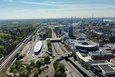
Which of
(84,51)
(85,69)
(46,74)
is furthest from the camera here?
(84,51)

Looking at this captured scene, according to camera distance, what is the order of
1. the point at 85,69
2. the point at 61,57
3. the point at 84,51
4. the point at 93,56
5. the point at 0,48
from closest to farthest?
1. the point at 85,69
2. the point at 93,56
3. the point at 61,57
4. the point at 84,51
5. the point at 0,48

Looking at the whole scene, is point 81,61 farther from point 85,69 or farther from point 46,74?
point 46,74

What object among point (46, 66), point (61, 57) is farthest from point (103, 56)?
point (46, 66)

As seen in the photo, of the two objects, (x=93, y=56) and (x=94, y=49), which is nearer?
(x=93, y=56)

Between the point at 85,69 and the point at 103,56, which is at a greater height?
the point at 103,56

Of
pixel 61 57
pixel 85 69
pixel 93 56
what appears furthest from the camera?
pixel 61 57

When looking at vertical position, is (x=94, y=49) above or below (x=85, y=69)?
above

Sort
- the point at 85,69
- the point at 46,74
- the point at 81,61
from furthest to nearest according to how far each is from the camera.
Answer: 1. the point at 81,61
2. the point at 85,69
3. the point at 46,74

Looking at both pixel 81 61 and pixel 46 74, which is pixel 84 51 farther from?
pixel 46 74

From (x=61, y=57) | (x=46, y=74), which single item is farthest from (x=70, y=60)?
(x=46, y=74)
